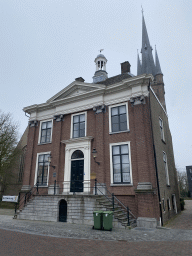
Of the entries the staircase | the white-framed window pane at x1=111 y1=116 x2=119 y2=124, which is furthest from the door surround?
the staircase

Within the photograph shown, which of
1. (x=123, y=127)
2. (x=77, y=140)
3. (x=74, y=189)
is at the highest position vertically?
(x=123, y=127)

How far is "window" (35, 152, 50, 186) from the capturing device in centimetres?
1750

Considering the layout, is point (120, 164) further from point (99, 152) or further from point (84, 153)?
point (84, 153)

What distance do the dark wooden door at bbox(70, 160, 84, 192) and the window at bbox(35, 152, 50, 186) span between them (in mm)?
2855

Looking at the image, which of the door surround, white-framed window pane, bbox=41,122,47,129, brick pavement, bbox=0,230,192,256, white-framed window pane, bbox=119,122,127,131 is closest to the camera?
brick pavement, bbox=0,230,192,256

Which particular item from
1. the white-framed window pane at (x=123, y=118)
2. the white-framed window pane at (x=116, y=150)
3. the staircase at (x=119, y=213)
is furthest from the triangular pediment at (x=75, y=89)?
the staircase at (x=119, y=213)

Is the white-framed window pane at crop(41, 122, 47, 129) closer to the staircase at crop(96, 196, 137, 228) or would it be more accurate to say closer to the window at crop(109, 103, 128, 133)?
the window at crop(109, 103, 128, 133)

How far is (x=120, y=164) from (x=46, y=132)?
8.56m

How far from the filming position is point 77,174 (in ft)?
52.4

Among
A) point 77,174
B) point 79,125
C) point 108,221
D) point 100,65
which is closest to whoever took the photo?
point 108,221

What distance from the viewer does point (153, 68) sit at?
42.4m

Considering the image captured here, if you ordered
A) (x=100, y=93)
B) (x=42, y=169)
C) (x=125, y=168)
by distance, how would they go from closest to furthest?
(x=125, y=168), (x=100, y=93), (x=42, y=169)

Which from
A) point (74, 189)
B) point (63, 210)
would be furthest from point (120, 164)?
point (63, 210)

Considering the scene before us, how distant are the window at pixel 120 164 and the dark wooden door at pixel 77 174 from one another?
2.88m
